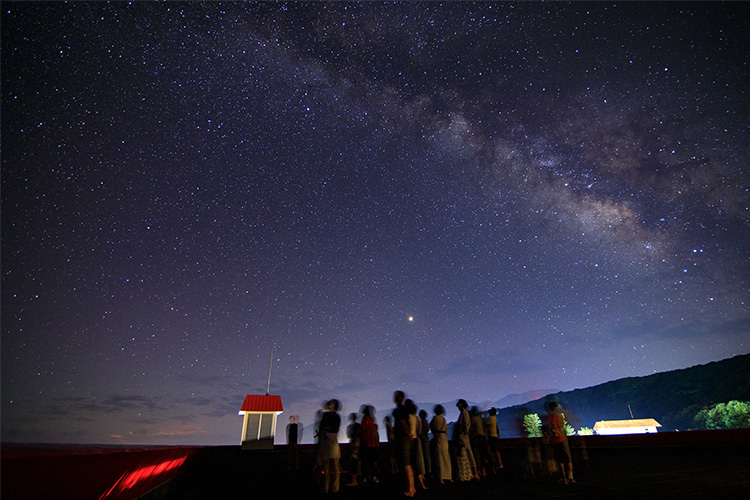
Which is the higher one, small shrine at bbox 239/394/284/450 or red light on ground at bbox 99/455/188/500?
small shrine at bbox 239/394/284/450

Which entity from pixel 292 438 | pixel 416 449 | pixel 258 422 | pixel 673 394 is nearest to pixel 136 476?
pixel 416 449

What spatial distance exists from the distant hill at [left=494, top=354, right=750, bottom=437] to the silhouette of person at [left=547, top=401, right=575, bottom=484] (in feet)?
308

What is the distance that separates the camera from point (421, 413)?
27.6ft

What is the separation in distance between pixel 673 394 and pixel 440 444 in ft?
585

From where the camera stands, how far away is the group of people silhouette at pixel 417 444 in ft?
19.2

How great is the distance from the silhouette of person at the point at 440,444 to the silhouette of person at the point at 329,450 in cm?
189

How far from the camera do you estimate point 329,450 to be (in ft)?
20.8

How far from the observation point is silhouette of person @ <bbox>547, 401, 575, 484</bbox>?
21.4ft

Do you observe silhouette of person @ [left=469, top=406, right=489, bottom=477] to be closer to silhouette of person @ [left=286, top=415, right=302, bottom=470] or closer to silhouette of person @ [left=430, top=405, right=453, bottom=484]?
silhouette of person @ [left=430, top=405, right=453, bottom=484]

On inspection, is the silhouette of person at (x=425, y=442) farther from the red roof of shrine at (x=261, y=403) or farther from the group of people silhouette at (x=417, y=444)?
the red roof of shrine at (x=261, y=403)

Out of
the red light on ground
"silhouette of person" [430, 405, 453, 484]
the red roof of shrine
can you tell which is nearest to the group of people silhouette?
"silhouette of person" [430, 405, 453, 484]

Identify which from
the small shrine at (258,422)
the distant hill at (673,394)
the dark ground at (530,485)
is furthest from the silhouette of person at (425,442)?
the distant hill at (673,394)

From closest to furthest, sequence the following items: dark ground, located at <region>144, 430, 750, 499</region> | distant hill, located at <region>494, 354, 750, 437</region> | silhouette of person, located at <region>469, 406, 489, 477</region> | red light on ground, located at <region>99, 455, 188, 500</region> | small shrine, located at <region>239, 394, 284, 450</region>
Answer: red light on ground, located at <region>99, 455, 188, 500</region>
dark ground, located at <region>144, 430, 750, 499</region>
silhouette of person, located at <region>469, 406, 489, 477</region>
small shrine, located at <region>239, 394, 284, 450</region>
distant hill, located at <region>494, 354, 750, 437</region>

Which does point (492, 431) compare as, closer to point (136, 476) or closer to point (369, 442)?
point (369, 442)
